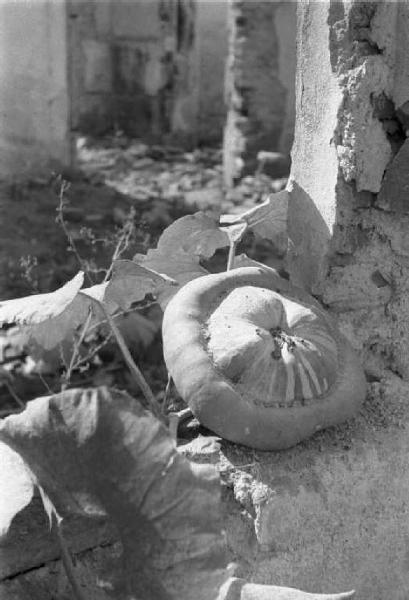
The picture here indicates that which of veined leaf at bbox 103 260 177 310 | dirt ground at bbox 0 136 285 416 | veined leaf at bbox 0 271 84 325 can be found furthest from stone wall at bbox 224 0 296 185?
veined leaf at bbox 0 271 84 325

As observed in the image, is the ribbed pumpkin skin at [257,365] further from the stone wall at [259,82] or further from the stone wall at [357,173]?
the stone wall at [259,82]

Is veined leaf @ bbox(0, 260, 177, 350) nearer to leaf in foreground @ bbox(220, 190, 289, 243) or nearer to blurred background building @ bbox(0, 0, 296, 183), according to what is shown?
leaf in foreground @ bbox(220, 190, 289, 243)

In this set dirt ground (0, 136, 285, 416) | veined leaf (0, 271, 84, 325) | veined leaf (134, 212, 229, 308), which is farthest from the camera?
dirt ground (0, 136, 285, 416)

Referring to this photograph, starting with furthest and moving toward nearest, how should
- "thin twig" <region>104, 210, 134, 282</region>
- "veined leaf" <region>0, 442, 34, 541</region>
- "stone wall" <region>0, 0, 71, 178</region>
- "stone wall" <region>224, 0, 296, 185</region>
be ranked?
1. "stone wall" <region>224, 0, 296, 185</region>
2. "stone wall" <region>0, 0, 71, 178</region>
3. "thin twig" <region>104, 210, 134, 282</region>
4. "veined leaf" <region>0, 442, 34, 541</region>

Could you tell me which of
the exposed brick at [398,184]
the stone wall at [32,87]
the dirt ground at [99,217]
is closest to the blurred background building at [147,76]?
the stone wall at [32,87]

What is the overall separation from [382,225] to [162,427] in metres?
0.92

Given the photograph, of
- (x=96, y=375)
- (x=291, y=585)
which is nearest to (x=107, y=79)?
(x=96, y=375)

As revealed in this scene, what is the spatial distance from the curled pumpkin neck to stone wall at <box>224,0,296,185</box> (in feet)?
19.7

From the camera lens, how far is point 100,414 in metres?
1.33

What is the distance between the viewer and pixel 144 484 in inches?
52.5

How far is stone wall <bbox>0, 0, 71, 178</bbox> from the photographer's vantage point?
6281mm

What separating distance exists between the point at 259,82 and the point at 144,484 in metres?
6.89

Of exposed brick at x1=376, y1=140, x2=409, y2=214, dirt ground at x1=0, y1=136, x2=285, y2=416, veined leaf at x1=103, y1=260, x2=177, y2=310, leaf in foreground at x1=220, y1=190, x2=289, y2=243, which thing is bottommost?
dirt ground at x1=0, y1=136, x2=285, y2=416

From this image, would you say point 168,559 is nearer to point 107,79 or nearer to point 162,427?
point 162,427
